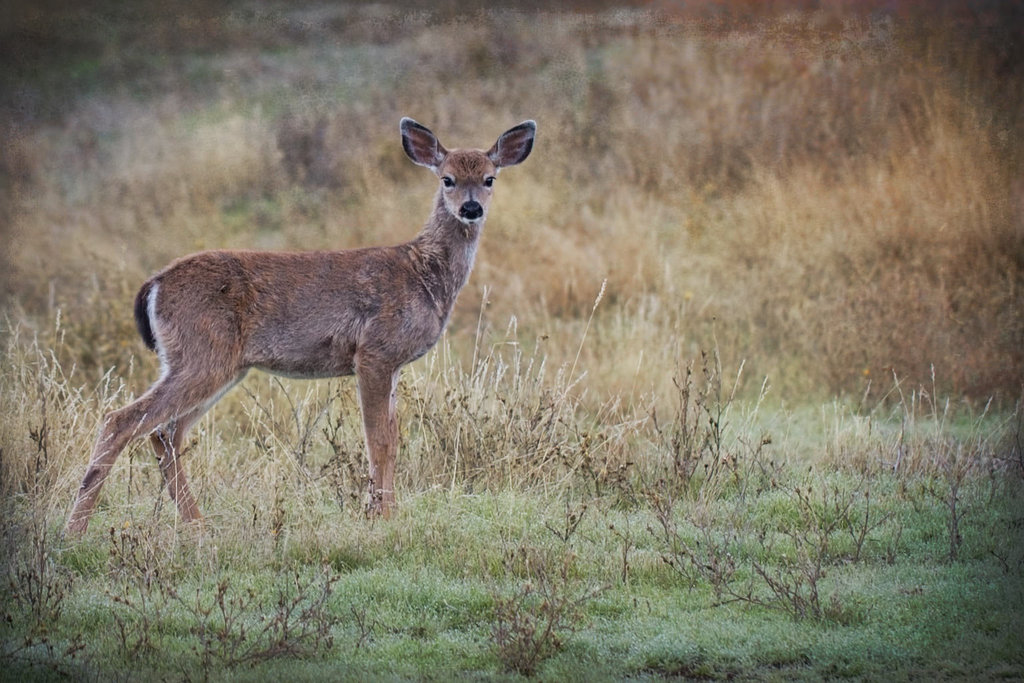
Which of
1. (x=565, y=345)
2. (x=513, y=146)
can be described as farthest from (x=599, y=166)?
(x=513, y=146)

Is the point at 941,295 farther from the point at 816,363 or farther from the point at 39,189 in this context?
the point at 39,189

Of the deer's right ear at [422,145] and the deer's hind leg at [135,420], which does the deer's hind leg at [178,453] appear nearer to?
the deer's hind leg at [135,420]

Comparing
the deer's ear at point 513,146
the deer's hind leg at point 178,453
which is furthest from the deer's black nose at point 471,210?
the deer's hind leg at point 178,453

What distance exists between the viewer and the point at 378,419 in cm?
739

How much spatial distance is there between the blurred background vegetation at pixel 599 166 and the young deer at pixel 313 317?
731 mm

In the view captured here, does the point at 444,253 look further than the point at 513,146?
Yes

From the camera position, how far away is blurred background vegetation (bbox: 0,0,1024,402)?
6996 millimetres

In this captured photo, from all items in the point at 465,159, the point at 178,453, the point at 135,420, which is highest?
the point at 465,159

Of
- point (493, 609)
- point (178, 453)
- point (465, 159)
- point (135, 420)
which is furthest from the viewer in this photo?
point (465, 159)

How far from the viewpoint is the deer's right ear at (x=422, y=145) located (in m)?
7.49

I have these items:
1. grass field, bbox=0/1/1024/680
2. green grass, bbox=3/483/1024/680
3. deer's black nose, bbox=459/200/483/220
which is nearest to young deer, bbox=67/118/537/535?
deer's black nose, bbox=459/200/483/220

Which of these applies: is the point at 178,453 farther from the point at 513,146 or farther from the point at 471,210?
the point at 513,146

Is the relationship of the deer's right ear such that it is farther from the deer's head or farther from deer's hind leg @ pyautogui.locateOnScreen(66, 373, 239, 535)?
deer's hind leg @ pyautogui.locateOnScreen(66, 373, 239, 535)

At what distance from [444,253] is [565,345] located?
305 centimetres
